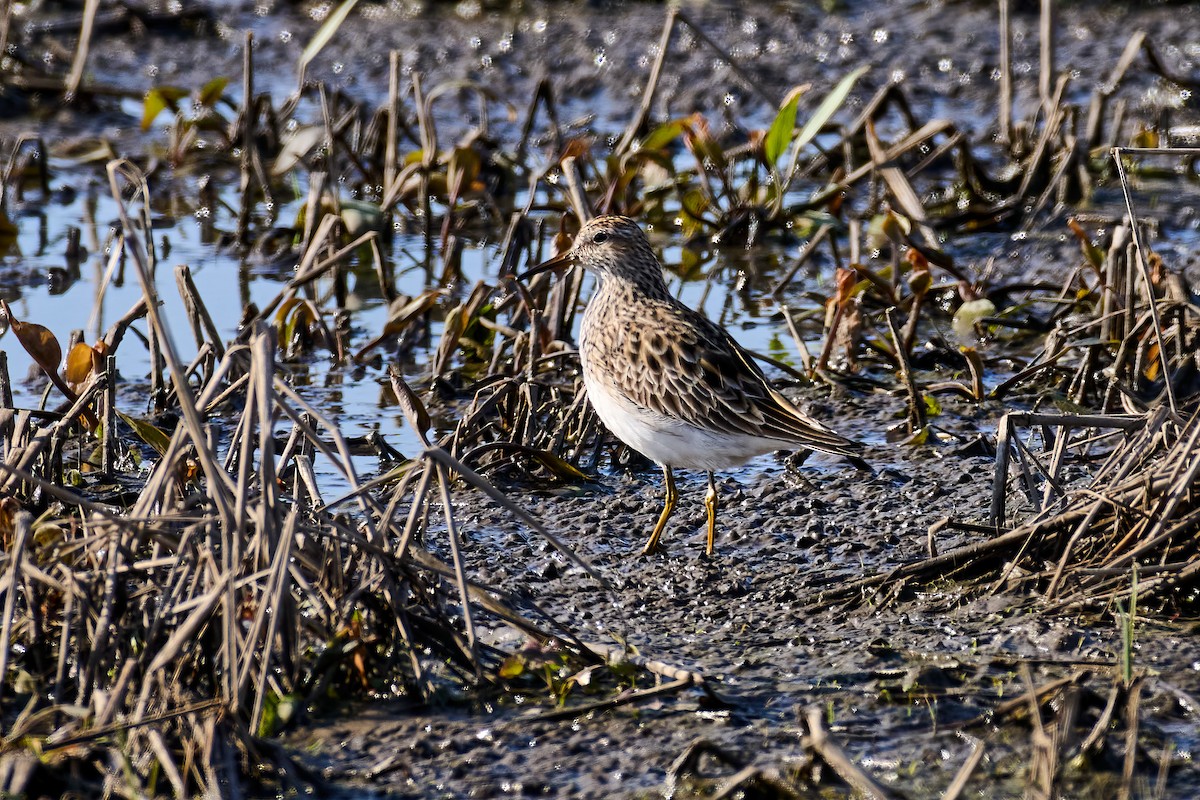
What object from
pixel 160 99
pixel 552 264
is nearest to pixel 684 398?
pixel 552 264

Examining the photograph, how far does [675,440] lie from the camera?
18.4ft

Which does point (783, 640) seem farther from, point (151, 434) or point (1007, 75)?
point (1007, 75)

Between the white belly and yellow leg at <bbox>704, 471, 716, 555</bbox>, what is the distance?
95mm

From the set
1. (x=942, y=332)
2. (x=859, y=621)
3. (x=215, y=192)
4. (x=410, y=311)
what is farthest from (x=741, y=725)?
(x=215, y=192)

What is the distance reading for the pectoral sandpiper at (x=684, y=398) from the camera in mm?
5477

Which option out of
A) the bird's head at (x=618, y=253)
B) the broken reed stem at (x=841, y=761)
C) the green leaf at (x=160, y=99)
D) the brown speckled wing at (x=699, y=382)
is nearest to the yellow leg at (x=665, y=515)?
the brown speckled wing at (x=699, y=382)

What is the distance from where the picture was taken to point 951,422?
22.0 ft

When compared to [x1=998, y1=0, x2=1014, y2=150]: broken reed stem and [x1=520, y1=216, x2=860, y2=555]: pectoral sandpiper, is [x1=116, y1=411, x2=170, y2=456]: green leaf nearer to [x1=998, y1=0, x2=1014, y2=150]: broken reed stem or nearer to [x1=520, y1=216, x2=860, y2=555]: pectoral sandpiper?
[x1=520, y1=216, x2=860, y2=555]: pectoral sandpiper

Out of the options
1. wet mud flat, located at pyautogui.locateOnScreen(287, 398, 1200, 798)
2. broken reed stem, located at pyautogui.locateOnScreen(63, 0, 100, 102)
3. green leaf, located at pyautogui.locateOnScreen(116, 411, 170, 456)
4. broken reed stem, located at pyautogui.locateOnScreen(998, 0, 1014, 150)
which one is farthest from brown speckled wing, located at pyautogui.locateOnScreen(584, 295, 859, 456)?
broken reed stem, located at pyautogui.locateOnScreen(63, 0, 100, 102)

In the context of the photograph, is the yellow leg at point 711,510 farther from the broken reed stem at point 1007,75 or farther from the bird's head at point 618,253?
the broken reed stem at point 1007,75

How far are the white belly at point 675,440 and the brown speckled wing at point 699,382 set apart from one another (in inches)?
1.4

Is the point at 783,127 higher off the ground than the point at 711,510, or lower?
higher

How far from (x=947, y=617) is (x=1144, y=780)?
1046 millimetres

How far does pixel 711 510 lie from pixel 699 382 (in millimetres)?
492
